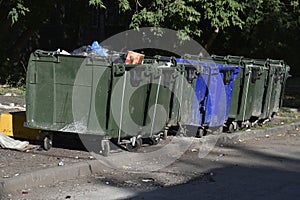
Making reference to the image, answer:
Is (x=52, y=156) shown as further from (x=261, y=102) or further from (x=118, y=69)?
(x=261, y=102)

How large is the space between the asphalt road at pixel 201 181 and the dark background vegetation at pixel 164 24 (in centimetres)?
705

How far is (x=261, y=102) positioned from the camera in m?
12.8

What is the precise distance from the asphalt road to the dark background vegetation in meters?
7.05

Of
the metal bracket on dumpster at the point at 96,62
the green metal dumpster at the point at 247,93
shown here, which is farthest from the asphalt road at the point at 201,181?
the green metal dumpster at the point at 247,93

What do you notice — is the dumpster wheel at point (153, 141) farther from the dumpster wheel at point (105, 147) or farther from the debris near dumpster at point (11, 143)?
the debris near dumpster at point (11, 143)

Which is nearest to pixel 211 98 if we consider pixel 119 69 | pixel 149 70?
pixel 149 70

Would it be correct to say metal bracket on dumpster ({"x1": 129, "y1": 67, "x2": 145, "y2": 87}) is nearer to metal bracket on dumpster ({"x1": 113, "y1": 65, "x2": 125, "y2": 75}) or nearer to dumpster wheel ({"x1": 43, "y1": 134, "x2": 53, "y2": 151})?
metal bracket on dumpster ({"x1": 113, "y1": 65, "x2": 125, "y2": 75})

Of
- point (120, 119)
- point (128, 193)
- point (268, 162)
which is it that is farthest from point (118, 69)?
point (268, 162)

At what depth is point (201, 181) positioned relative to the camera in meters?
7.56

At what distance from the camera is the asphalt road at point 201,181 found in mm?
6719

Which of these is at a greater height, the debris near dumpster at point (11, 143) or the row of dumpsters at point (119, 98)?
the row of dumpsters at point (119, 98)

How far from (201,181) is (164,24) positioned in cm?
970

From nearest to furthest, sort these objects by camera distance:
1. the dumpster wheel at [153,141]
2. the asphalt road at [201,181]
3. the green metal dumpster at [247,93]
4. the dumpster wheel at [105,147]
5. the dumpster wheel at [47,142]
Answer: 1. the asphalt road at [201,181]
2. the dumpster wheel at [105,147]
3. the dumpster wheel at [47,142]
4. the dumpster wheel at [153,141]
5. the green metal dumpster at [247,93]

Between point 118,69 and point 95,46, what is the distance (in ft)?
5.11
